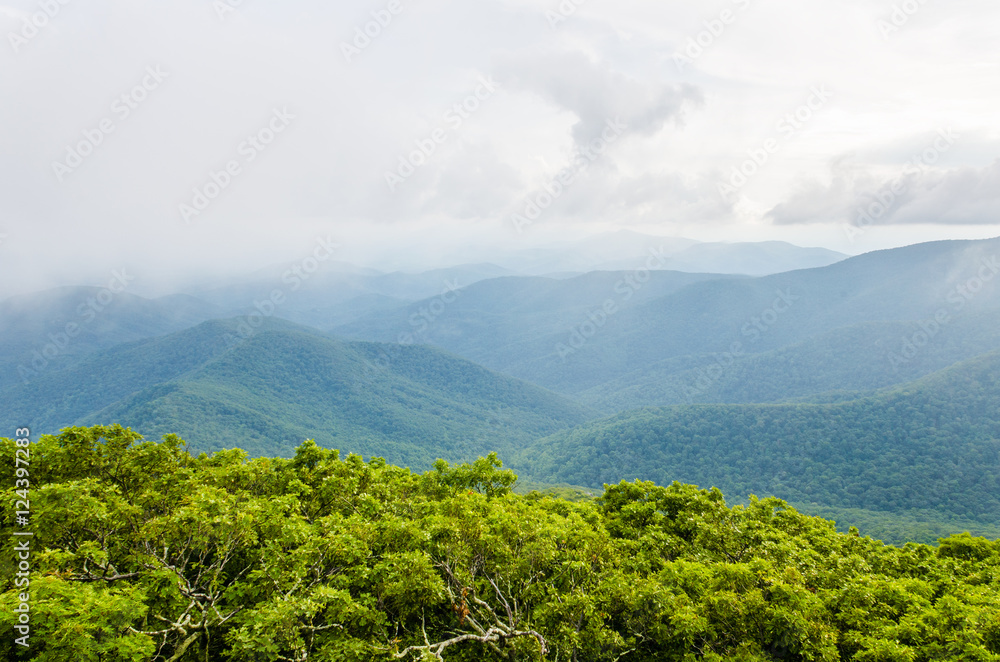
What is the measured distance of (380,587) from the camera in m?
14.2

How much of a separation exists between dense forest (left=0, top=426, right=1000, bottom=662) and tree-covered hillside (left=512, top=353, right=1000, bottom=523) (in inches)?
6429

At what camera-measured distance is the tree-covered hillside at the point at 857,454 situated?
142500 millimetres

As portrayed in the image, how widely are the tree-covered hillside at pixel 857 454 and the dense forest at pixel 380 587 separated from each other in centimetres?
16330

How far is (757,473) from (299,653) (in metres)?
200

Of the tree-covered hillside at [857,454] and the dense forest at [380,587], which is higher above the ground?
the dense forest at [380,587]

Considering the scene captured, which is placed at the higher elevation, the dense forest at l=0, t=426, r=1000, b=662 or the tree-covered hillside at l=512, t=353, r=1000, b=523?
the dense forest at l=0, t=426, r=1000, b=662

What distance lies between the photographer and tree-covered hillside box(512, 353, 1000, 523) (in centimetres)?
14250

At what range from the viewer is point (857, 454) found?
16662cm

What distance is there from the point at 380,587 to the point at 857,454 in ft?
674

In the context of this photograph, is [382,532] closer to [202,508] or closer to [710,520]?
[202,508]

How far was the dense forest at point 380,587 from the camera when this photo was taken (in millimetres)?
11633

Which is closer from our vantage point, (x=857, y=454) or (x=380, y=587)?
(x=380, y=587)

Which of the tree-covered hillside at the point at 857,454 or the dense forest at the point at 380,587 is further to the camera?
the tree-covered hillside at the point at 857,454

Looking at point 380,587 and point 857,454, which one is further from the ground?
point 380,587
